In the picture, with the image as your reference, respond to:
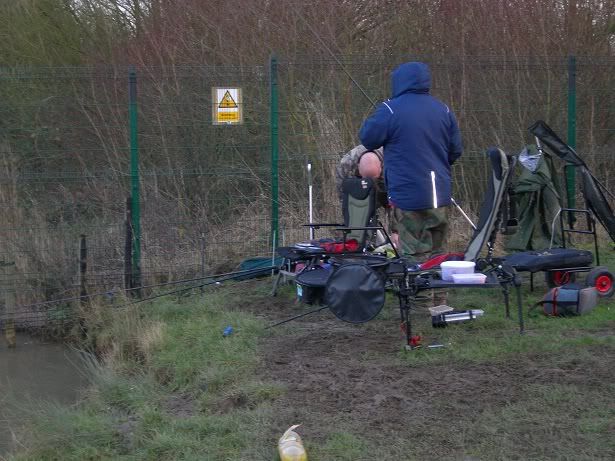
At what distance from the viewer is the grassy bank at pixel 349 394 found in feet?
15.9

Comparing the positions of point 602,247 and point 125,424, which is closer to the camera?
point 125,424

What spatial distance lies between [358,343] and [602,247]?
4471 mm

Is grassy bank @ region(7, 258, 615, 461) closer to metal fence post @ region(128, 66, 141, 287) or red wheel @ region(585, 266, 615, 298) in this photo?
red wheel @ region(585, 266, 615, 298)

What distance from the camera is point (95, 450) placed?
522 centimetres

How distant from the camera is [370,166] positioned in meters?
8.49

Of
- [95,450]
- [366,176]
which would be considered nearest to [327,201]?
[366,176]

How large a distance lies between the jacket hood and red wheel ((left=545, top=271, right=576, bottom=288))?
1.99 meters

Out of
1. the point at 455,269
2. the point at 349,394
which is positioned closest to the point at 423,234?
the point at 455,269

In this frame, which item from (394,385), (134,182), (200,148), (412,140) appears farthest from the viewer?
(200,148)

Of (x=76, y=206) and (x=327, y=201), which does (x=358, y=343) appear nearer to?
(x=327, y=201)

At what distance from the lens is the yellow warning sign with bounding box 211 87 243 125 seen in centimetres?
994

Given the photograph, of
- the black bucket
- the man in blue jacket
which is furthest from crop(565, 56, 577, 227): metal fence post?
the black bucket

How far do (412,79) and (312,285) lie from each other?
1.88 meters

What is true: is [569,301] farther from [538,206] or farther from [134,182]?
[134,182]
